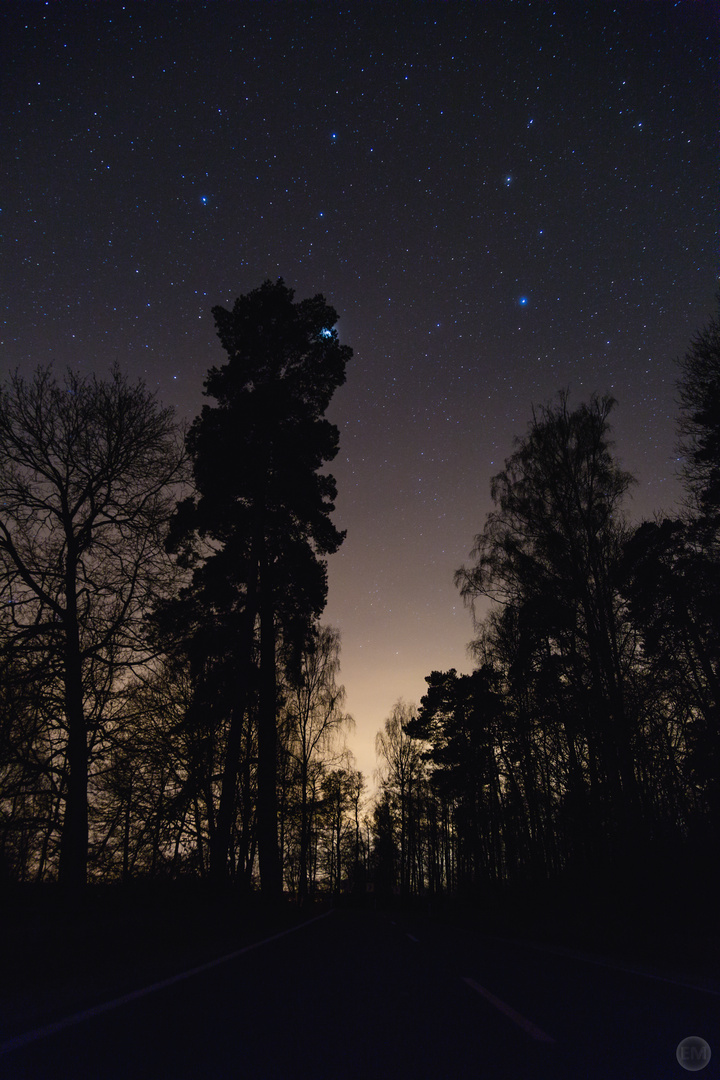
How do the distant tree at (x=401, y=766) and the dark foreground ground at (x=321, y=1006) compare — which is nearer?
the dark foreground ground at (x=321, y=1006)

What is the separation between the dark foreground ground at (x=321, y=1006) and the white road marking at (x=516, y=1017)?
0.08ft

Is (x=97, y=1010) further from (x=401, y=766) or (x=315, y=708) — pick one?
(x=401, y=766)

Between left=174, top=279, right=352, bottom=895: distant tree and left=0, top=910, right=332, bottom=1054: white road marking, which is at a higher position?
left=174, top=279, right=352, bottom=895: distant tree

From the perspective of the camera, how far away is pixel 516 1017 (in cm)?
407

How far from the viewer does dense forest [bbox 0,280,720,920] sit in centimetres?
1052

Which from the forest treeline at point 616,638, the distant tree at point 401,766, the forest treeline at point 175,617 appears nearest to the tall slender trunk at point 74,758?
the forest treeline at point 175,617

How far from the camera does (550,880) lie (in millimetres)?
21734

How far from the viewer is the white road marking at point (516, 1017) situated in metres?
3.53

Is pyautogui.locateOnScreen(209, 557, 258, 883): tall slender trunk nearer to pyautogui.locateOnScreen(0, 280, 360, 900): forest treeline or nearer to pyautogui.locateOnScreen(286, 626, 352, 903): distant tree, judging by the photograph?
pyautogui.locateOnScreen(0, 280, 360, 900): forest treeline

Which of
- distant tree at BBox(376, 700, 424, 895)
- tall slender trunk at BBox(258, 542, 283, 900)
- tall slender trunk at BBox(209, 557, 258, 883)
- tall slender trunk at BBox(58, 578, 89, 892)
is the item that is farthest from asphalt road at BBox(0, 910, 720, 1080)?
distant tree at BBox(376, 700, 424, 895)

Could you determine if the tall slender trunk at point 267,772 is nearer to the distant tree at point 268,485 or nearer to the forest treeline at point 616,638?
the distant tree at point 268,485

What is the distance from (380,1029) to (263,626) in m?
12.7

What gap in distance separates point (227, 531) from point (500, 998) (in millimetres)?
13214

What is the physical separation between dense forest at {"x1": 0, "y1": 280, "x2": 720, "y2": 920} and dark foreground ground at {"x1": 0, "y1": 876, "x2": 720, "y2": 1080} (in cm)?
324
